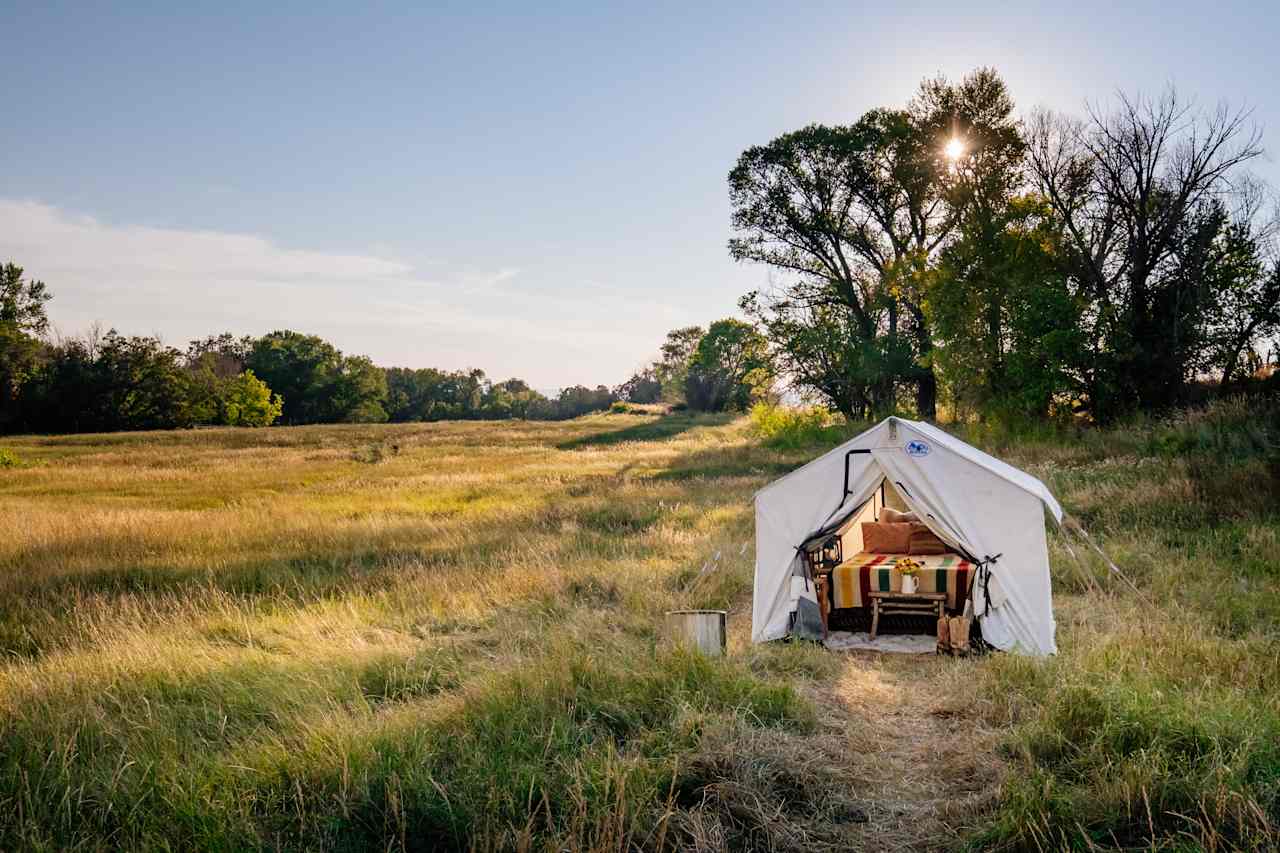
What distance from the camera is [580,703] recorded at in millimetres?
5777

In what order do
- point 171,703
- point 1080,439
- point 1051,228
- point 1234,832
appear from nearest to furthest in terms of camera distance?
point 1234,832 → point 171,703 → point 1080,439 → point 1051,228

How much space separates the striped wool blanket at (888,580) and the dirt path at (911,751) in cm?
123

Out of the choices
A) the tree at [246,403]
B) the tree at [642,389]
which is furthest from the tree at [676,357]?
the tree at [246,403]

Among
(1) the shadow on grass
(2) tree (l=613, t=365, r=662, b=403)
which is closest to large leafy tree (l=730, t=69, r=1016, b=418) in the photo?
(1) the shadow on grass

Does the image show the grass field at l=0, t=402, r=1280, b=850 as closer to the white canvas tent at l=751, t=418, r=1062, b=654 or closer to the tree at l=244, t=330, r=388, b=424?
the white canvas tent at l=751, t=418, r=1062, b=654

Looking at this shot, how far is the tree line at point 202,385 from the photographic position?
160 feet

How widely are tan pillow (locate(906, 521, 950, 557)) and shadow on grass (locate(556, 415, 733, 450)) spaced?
97.6 ft

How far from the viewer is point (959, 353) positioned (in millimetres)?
26359

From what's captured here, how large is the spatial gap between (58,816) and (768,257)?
32.8m

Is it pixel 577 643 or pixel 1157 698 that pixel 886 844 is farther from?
pixel 577 643

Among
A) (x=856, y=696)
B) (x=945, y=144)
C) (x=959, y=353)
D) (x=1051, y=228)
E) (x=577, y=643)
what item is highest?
(x=945, y=144)

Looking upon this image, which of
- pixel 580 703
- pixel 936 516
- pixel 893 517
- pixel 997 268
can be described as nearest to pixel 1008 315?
pixel 997 268

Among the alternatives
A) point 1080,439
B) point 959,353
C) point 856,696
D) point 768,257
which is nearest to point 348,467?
point 768,257

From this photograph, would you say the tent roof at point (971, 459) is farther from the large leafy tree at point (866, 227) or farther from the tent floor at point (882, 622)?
the large leafy tree at point (866, 227)
